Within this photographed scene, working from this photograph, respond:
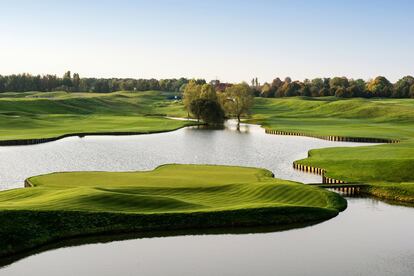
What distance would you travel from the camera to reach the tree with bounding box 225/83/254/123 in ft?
549

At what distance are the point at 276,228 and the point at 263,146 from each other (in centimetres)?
5688

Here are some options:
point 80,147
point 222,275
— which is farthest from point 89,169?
point 222,275

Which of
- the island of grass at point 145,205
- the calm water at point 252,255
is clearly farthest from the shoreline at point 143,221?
the calm water at point 252,255

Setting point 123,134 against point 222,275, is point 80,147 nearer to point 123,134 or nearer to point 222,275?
point 123,134

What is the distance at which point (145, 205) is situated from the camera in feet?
158

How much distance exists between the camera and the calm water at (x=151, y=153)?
72.8 m

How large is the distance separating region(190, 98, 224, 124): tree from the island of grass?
97771mm

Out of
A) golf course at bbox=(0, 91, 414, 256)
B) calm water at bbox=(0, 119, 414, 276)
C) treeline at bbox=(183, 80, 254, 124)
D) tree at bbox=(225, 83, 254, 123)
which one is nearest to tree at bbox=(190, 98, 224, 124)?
treeline at bbox=(183, 80, 254, 124)

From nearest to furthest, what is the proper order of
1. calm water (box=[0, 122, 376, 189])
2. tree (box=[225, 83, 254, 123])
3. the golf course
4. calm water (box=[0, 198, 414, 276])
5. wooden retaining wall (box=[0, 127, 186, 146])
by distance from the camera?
calm water (box=[0, 198, 414, 276]) → the golf course → calm water (box=[0, 122, 376, 189]) → wooden retaining wall (box=[0, 127, 186, 146]) → tree (box=[225, 83, 254, 123])

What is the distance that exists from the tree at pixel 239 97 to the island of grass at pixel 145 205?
106349 millimetres

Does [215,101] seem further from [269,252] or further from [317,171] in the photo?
[269,252]

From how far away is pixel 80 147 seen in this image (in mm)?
97625

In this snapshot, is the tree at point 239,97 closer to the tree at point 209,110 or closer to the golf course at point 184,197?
the tree at point 209,110

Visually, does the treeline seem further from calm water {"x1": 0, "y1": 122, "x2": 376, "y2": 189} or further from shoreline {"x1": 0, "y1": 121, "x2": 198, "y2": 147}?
calm water {"x1": 0, "y1": 122, "x2": 376, "y2": 189}
